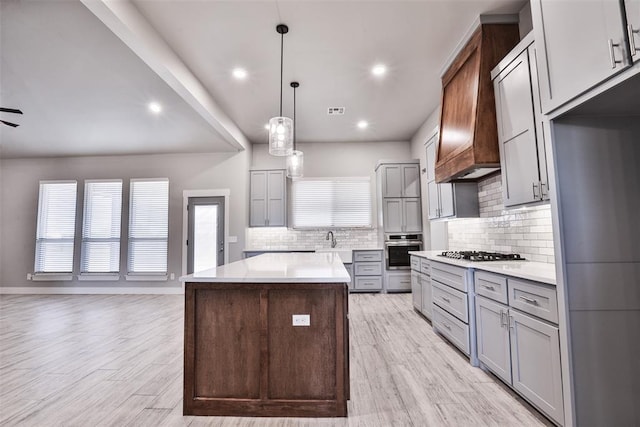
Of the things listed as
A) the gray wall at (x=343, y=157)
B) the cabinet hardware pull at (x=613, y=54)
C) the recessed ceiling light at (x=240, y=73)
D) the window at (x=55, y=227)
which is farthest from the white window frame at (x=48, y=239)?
the cabinet hardware pull at (x=613, y=54)

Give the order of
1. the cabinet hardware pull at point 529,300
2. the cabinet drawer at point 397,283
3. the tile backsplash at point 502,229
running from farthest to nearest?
1. the cabinet drawer at point 397,283
2. the tile backsplash at point 502,229
3. the cabinet hardware pull at point 529,300

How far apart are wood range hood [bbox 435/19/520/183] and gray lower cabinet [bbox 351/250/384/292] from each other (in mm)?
2932

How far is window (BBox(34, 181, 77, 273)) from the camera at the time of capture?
21.5ft

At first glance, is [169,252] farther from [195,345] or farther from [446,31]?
[446,31]

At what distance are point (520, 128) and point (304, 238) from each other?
15.4 feet

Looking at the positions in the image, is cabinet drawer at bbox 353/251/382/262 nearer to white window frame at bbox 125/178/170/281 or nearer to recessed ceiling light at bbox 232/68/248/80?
recessed ceiling light at bbox 232/68/248/80

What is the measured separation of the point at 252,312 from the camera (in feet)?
6.56

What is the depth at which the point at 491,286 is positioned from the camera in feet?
7.88

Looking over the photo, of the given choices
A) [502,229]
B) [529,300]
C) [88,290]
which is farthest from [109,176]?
[529,300]

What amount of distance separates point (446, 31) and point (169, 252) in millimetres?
6093

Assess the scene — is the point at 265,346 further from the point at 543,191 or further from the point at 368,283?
the point at 368,283

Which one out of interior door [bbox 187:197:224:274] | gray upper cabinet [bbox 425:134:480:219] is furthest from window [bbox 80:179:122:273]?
gray upper cabinet [bbox 425:134:480:219]

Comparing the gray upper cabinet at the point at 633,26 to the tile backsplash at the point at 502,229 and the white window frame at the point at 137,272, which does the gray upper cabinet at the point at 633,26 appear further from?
the white window frame at the point at 137,272

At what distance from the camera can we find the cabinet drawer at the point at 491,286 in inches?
88.4
